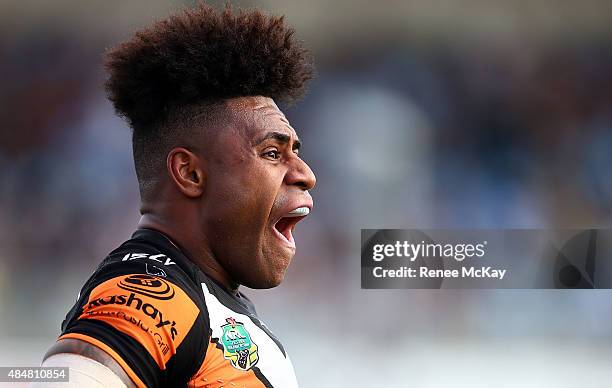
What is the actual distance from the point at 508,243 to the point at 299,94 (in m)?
3.21

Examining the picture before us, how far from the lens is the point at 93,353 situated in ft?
3.83

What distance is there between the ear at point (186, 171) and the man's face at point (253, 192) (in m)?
0.02

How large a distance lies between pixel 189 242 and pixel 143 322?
410mm

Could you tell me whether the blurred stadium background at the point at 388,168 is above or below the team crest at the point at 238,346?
above

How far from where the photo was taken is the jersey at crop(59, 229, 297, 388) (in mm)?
1216

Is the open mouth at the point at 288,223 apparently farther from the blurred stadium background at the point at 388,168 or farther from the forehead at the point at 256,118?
the blurred stadium background at the point at 388,168

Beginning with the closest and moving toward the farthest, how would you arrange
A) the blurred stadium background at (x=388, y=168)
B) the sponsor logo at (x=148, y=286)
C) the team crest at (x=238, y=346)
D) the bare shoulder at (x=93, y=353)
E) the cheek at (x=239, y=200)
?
the bare shoulder at (x=93, y=353)
the sponsor logo at (x=148, y=286)
the team crest at (x=238, y=346)
the cheek at (x=239, y=200)
the blurred stadium background at (x=388, y=168)

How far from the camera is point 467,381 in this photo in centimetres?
481

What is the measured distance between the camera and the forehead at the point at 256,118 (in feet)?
5.48

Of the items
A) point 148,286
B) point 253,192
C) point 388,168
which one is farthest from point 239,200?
point 388,168

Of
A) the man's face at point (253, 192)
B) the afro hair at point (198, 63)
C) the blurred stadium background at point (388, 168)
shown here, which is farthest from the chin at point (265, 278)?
the blurred stadium background at point (388, 168)

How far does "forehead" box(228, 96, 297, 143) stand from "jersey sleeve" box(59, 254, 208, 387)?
413 millimetres

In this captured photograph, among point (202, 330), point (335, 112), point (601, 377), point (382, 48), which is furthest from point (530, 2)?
point (202, 330)

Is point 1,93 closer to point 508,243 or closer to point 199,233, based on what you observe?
point 508,243
